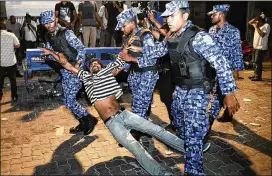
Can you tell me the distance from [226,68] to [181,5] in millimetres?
1044

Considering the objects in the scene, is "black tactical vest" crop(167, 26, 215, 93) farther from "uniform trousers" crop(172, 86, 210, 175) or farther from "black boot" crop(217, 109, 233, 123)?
"black boot" crop(217, 109, 233, 123)

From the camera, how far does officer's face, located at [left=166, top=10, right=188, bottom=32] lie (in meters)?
3.62

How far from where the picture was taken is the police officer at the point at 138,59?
4570 mm

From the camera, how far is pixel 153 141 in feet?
17.9

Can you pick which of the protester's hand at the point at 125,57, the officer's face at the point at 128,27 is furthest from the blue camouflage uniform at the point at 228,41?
the protester's hand at the point at 125,57

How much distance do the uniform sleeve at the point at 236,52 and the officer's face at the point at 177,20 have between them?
2.90 metres

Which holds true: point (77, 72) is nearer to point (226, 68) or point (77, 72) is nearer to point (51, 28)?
point (51, 28)

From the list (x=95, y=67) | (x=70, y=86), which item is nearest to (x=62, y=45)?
(x=70, y=86)

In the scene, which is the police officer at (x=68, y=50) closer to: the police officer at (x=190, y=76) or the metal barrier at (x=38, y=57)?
the police officer at (x=190, y=76)

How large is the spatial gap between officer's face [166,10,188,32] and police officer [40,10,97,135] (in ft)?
7.58

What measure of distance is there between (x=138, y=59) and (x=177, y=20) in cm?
125

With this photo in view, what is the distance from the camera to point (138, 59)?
4.69 m

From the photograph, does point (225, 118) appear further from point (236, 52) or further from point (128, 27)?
point (128, 27)

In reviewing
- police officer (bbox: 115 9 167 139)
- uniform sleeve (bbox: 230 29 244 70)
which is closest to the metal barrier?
police officer (bbox: 115 9 167 139)
